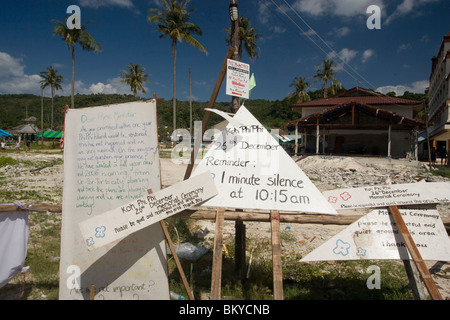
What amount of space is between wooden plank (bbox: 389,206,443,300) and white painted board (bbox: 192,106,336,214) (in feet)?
1.91

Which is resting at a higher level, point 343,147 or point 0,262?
point 343,147

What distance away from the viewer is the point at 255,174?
3047 millimetres

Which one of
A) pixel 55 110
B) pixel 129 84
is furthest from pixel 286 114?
pixel 55 110

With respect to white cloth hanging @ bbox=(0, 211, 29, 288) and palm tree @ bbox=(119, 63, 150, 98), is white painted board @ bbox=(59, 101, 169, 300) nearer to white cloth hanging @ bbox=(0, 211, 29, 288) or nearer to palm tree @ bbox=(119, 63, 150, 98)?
white cloth hanging @ bbox=(0, 211, 29, 288)

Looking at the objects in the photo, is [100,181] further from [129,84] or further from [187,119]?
[187,119]

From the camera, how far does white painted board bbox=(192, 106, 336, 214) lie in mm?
2898

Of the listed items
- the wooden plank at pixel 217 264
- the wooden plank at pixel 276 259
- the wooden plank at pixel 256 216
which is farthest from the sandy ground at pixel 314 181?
the wooden plank at pixel 276 259

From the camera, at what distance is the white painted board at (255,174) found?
114 inches

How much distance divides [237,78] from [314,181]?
35.2 ft

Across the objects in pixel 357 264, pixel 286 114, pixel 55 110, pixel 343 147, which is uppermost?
pixel 55 110

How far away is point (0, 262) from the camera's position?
3.05 meters

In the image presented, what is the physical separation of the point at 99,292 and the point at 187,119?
72143 millimetres

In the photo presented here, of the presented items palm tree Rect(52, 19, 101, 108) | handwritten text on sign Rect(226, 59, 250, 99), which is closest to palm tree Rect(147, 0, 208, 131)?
palm tree Rect(52, 19, 101, 108)

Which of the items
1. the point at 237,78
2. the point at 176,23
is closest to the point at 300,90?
the point at 176,23
